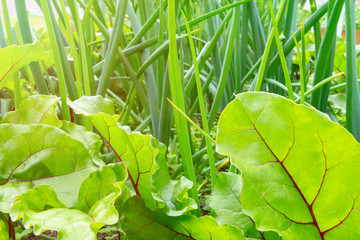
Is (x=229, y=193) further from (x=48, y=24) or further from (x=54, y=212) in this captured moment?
(x=48, y=24)

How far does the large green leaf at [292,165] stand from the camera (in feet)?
0.78

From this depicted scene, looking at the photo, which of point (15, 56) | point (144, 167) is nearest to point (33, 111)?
point (15, 56)

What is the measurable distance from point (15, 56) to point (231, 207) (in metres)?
0.29

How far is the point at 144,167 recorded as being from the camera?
325 mm

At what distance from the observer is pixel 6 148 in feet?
1.08

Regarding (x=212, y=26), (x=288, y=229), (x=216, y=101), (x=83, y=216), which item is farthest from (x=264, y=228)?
(x=212, y=26)

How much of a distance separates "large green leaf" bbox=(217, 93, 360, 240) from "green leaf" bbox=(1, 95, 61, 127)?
0.24 meters

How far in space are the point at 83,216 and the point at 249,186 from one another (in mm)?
138

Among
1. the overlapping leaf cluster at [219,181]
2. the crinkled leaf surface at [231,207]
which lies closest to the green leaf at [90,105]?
the overlapping leaf cluster at [219,181]

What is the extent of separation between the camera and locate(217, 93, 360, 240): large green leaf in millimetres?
237

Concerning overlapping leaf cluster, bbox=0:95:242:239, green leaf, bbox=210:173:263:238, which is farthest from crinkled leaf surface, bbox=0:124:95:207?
green leaf, bbox=210:173:263:238

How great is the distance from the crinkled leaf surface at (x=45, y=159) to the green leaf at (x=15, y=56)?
3.6 inches

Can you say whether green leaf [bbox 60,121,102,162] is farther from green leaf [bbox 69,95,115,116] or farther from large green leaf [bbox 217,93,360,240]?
large green leaf [bbox 217,93,360,240]

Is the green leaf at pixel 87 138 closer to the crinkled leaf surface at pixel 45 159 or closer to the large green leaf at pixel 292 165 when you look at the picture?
the crinkled leaf surface at pixel 45 159
